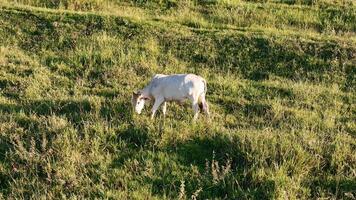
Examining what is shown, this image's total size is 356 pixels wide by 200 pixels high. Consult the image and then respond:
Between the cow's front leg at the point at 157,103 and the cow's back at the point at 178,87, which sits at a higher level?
the cow's back at the point at 178,87

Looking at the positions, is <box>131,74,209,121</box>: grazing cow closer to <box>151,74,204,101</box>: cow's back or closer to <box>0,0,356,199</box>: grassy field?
<box>151,74,204,101</box>: cow's back

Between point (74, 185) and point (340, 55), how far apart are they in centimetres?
1042

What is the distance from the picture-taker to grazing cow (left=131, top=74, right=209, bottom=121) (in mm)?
12438

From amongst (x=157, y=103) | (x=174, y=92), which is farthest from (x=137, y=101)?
(x=174, y=92)

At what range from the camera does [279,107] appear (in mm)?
13477

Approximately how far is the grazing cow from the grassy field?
1.08 ft

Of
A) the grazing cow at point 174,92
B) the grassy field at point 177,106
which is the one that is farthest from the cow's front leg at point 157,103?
the grassy field at point 177,106

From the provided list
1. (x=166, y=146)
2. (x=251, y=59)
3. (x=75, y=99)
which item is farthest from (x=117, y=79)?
(x=166, y=146)

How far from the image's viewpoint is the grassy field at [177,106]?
371 inches

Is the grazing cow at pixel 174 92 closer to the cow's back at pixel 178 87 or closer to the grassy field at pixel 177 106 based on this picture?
the cow's back at pixel 178 87

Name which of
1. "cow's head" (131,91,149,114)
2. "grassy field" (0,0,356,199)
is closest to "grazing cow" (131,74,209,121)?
"cow's head" (131,91,149,114)

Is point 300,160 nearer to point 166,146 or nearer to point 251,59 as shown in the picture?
point 166,146

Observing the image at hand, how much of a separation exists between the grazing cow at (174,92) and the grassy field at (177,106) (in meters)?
0.33

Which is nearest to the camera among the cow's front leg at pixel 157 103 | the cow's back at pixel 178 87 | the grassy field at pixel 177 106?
the grassy field at pixel 177 106
